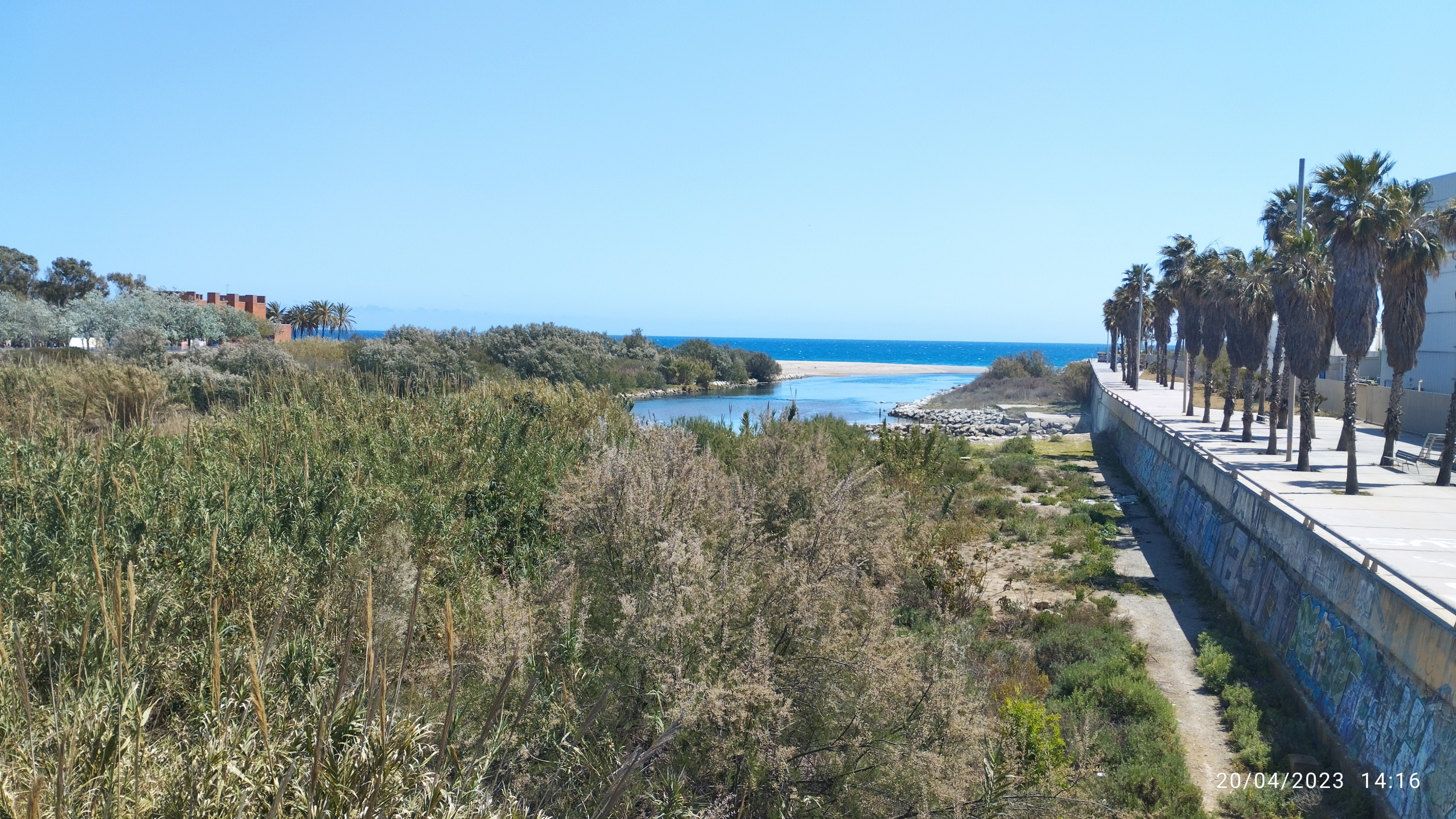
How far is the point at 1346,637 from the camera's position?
10.4 meters

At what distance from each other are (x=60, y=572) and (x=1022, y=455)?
3495cm

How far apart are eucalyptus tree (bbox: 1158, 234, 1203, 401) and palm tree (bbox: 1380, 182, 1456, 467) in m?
16.9

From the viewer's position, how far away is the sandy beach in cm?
11238

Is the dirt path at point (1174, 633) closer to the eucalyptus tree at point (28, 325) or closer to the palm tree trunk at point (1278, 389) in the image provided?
the palm tree trunk at point (1278, 389)

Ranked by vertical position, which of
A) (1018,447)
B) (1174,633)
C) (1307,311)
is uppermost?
(1307,311)

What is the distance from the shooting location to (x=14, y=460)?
890cm

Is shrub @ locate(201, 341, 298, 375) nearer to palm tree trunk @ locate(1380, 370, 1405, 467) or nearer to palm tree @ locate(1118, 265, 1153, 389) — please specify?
palm tree trunk @ locate(1380, 370, 1405, 467)

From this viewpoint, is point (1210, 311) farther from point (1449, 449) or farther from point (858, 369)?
point (858, 369)

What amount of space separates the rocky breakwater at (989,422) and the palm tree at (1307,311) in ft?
74.1

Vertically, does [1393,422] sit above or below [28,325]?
below

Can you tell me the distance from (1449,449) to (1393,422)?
277 cm

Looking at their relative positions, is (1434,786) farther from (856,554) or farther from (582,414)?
(582,414)

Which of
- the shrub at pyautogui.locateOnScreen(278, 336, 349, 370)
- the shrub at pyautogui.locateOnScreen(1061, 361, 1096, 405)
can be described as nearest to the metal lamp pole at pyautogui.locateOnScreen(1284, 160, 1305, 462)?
the shrub at pyautogui.locateOnScreen(278, 336, 349, 370)
